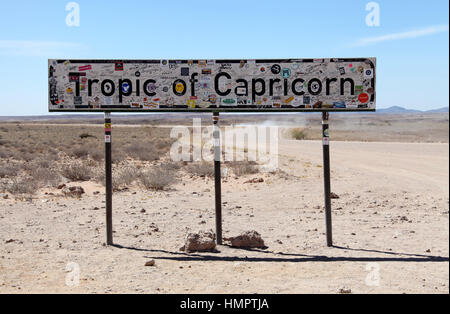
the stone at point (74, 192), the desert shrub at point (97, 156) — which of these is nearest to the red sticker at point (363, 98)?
the stone at point (74, 192)

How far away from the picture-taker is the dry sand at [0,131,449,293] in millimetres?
6117

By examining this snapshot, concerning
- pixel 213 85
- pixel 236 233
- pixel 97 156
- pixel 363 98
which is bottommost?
pixel 236 233

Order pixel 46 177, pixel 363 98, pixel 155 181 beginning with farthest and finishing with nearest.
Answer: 1. pixel 46 177
2. pixel 155 181
3. pixel 363 98

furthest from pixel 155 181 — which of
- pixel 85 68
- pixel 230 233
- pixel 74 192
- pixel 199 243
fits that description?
pixel 199 243

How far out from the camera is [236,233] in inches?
364

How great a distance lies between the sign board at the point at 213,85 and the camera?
7941 mm

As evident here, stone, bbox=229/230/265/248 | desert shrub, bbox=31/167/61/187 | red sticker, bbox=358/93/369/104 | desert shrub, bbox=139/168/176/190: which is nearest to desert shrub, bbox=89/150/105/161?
desert shrub, bbox=31/167/61/187

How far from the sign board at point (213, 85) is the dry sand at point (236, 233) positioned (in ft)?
7.09

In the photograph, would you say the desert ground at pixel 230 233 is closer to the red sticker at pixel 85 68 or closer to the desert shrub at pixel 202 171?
the desert shrub at pixel 202 171

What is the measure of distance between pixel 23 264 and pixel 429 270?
5245 millimetres

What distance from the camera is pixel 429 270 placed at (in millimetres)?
6664

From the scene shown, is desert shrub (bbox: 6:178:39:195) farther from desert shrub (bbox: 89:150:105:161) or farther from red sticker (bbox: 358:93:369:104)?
desert shrub (bbox: 89:150:105:161)

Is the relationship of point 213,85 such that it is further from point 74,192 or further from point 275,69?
point 74,192
